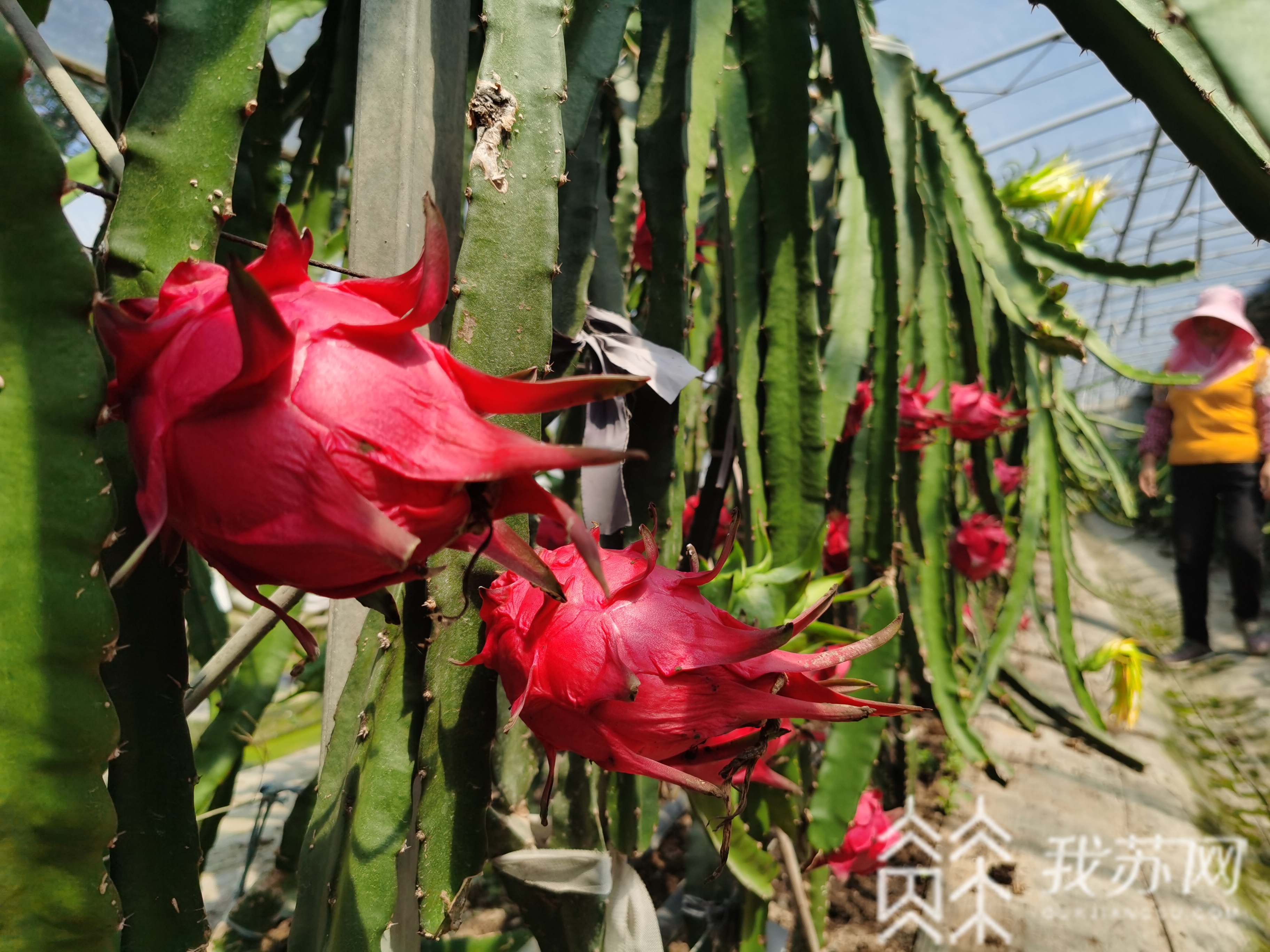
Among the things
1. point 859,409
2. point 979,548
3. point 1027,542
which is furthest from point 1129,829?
point 859,409

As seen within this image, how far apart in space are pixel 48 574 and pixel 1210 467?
3.96 metres

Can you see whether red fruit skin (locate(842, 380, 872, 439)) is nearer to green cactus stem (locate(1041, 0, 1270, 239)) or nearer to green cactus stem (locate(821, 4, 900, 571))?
green cactus stem (locate(821, 4, 900, 571))

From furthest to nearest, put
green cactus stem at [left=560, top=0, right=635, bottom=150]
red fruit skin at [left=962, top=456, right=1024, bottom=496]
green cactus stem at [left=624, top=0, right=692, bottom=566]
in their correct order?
red fruit skin at [left=962, top=456, right=1024, bottom=496] < green cactus stem at [left=624, top=0, right=692, bottom=566] < green cactus stem at [left=560, top=0, right=635, bottom=150]

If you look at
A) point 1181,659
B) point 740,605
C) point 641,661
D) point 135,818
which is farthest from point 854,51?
point 1181,659

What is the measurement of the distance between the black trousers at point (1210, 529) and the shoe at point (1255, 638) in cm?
14

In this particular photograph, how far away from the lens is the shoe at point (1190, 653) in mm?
3479

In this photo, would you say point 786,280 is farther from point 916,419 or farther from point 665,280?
point 916,419

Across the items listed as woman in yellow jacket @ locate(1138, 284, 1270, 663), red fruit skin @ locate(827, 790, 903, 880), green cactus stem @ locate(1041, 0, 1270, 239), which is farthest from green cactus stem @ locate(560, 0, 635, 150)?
woman in yellow jacket @ locate(1138, 284, 1270, 663)

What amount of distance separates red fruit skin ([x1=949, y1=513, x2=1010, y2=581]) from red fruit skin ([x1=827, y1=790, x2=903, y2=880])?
2.35ft

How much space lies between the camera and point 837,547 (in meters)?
1.27

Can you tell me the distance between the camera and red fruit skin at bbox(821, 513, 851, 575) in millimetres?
1267

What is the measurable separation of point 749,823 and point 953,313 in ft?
3.69

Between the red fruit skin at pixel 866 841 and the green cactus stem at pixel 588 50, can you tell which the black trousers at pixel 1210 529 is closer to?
the red fruit skin at pixel 866 841

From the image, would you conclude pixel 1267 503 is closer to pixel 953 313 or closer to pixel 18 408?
pixel 953 313
